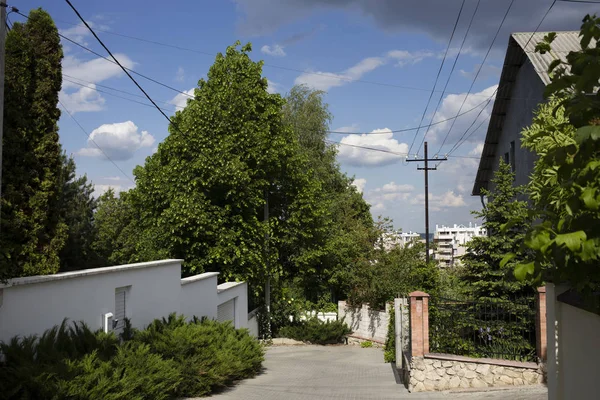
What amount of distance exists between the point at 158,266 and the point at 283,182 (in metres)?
14.2

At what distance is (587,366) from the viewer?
6406 millimetres

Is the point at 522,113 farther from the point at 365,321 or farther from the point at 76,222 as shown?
the point at 76,222

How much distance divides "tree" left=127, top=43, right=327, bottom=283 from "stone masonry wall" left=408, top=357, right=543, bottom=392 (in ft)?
34.9

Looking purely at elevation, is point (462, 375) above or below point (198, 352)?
below

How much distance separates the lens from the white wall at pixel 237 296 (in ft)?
67.9

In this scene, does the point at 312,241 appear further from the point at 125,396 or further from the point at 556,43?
the point at 125,396

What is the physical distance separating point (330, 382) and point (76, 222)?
57.4ft

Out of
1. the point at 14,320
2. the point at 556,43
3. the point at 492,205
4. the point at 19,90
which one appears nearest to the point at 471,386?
the point at 492,205

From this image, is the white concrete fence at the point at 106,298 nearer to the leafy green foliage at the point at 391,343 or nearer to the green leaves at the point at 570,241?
the leafy green foliage at the point at 391,343

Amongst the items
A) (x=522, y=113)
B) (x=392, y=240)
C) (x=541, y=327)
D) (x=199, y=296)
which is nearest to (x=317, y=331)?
(x=392, y=240)

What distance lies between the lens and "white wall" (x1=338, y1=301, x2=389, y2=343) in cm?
2836

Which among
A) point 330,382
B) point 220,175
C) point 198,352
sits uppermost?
point 220,175

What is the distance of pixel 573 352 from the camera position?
704 centimetres

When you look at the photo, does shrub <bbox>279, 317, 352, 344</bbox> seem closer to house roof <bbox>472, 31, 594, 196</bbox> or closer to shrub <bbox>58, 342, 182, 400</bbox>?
house roof <bbox>472, 31, 594, 196</bbox>
